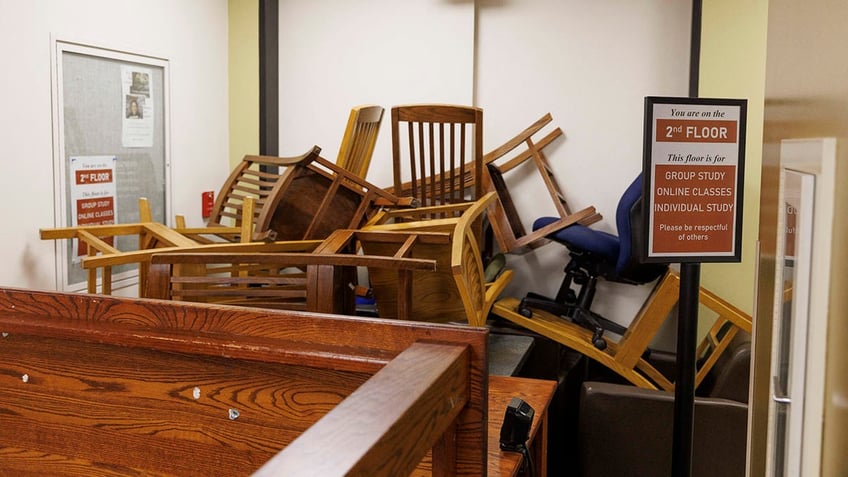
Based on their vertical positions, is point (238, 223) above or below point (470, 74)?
below

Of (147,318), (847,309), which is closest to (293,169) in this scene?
(147,318)

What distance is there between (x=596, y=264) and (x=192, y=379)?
2.96 metres

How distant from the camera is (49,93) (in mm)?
3525

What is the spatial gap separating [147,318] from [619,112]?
3600 millimetres

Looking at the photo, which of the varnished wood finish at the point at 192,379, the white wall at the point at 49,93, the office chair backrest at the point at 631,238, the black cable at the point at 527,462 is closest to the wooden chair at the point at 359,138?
the white wall at the point at 49,93

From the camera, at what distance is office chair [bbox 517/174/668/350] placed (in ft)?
11.9

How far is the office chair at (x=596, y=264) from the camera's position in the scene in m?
3.62

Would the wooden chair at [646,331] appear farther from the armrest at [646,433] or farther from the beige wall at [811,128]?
the beige wall at [811,128]

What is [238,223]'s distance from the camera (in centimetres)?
447

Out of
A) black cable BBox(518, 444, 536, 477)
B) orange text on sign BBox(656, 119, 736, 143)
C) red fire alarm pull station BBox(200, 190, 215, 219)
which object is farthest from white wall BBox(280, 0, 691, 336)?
black cable BBox(518, 444, 536, 477)

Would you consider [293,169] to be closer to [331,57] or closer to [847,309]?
[331,57]

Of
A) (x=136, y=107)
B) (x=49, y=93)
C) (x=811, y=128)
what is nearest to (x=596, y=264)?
(x=136, y=107)

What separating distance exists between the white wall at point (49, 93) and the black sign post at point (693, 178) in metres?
2.49

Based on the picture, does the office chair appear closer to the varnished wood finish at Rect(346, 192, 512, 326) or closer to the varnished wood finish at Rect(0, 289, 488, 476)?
the varnished wood finish at Rect(346, 192, 512, 326)
